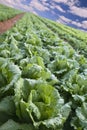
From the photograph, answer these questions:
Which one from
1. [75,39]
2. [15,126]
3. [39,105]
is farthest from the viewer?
[75,39]

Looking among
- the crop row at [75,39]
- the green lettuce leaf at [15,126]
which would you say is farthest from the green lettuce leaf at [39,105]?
the crop row at [75,39]

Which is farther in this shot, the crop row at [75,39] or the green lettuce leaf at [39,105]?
the crop row at [75,39]

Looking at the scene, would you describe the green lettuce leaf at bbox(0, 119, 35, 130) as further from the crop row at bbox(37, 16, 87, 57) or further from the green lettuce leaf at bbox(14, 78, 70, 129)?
the crop row at bbox(37, 16, 87, 57)

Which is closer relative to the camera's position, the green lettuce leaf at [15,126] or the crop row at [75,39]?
the green lettuce leaf at [15,126]

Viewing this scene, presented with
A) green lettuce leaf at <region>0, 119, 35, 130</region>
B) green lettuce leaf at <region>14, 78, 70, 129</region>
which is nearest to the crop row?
green lettuce leaf at <region>14, 78, 70, 129</region>

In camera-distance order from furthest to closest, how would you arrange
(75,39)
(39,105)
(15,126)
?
1. (75,39)
2. (39,105)
3. (15,126)

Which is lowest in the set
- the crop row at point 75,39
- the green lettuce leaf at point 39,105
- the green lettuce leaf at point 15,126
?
the crop row at point 75,39

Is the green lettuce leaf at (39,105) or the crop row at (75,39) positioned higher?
the green lettuce leaf at (39,105)

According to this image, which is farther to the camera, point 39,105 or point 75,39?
point 75,39

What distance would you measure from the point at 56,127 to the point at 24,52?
12.1 ft

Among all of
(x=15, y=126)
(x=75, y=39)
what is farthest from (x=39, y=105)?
(x=75, y=39)

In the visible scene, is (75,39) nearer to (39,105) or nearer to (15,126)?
(39,105)

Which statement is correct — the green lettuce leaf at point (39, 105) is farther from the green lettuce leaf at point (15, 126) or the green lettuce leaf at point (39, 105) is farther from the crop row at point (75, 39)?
the crop row at point (75, 39)

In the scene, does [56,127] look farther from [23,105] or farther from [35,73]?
[35,73]
